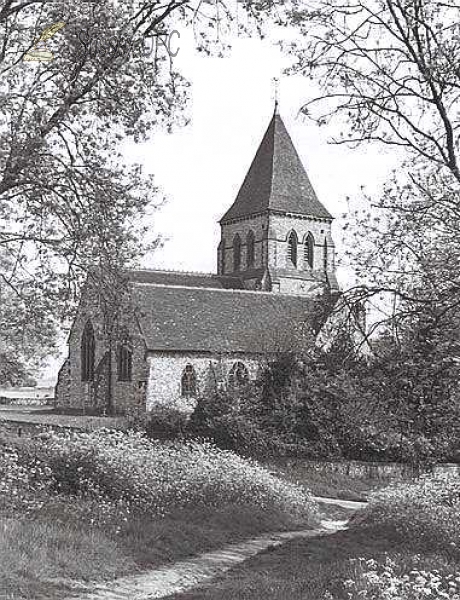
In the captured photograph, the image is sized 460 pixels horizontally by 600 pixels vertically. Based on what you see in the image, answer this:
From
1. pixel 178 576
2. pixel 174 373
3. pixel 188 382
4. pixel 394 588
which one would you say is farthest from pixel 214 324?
pixel 394 588

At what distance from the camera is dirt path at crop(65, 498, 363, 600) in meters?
9.96

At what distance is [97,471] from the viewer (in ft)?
50.6

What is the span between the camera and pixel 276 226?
225 ft

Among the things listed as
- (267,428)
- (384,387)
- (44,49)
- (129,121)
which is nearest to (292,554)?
(384,387)

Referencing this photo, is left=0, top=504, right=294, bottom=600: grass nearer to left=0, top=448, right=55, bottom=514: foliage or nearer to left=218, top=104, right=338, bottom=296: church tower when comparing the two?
left=0, top=448, right=55, bottom=514: foliage

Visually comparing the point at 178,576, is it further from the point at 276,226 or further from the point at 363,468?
the point at 276,226

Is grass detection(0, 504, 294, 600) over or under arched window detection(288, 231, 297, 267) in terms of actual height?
under

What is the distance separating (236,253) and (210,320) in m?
23.6

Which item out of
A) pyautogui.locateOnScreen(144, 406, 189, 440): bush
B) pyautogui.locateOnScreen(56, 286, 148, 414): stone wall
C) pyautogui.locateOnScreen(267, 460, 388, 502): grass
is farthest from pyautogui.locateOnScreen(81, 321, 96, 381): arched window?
pyautogui.locateOnScreen(267, 460, 388, 502): grass

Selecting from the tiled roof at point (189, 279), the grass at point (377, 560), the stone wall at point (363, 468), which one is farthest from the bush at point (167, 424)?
the tiled roof at point (189, 279)

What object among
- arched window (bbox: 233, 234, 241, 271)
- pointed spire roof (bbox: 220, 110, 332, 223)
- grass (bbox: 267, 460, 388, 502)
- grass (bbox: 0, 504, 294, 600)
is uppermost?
pointed spire roof (bbox: 220, 110, 332, 223)

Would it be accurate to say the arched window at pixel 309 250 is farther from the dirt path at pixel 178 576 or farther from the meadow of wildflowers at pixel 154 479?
the dirt path at pixel 178 576

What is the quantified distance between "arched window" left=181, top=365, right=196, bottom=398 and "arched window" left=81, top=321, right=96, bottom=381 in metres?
7.84

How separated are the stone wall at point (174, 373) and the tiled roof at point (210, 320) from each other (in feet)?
1.44
